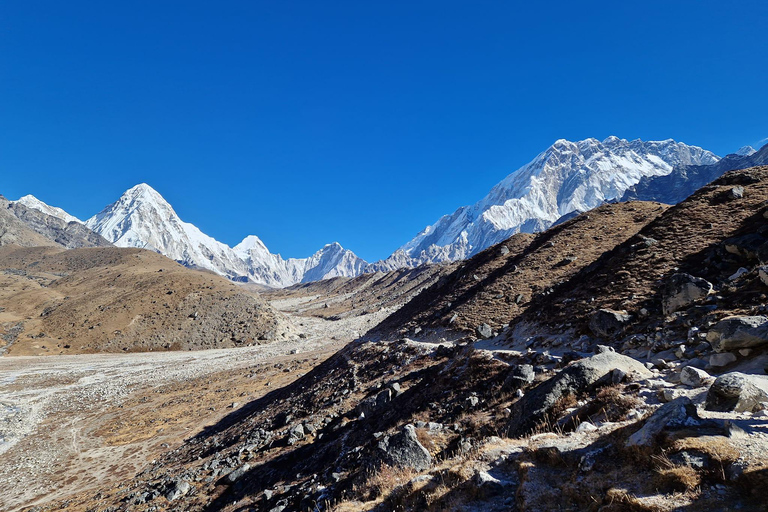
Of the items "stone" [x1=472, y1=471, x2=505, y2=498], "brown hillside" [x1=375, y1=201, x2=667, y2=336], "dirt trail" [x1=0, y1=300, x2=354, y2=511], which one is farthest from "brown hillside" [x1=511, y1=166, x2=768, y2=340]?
"dirt trail" [x1=0, y1=300, x2=354, y2=511]

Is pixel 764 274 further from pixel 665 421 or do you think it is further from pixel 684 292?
pixel 665 421

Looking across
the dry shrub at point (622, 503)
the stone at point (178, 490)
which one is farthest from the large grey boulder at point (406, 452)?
the stone at point (178, 490)

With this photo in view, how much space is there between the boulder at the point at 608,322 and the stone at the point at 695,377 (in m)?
6.41

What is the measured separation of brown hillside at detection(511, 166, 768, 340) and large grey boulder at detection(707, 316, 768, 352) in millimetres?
5434

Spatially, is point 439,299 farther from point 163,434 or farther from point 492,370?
point 163,434

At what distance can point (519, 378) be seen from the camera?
13945mm

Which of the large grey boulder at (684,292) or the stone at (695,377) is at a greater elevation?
the large grey boulder at (684,292)

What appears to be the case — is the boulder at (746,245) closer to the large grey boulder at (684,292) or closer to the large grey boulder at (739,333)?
the large grey boulder at (684,292)

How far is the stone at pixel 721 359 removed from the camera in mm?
9562

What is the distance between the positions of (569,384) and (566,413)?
1180mm

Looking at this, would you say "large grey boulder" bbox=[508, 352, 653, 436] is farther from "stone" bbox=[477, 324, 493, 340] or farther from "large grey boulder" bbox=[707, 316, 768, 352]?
"stone" bbox=[477, 324, 493, 340]

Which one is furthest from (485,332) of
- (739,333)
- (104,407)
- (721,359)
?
(104,407)

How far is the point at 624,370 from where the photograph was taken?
10742 millimetres

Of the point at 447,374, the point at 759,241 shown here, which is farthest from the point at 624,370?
the point at 759,241
